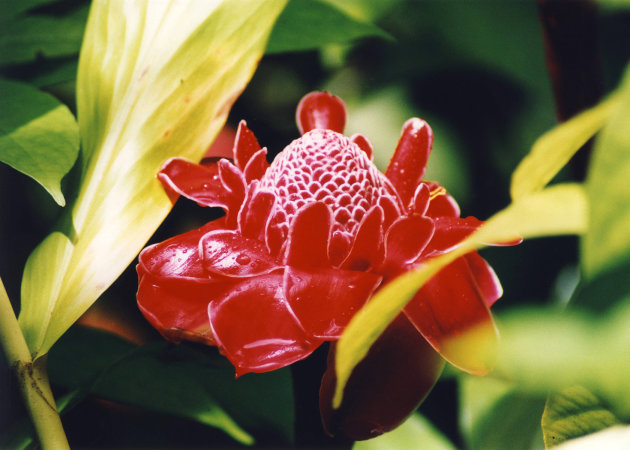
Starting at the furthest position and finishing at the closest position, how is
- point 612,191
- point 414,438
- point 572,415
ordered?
point 414,438 → point 572,415 → point 612,191

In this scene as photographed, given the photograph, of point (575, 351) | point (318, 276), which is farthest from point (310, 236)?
point (575, 351)

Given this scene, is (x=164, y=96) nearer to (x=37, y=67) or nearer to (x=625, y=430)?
(x=37, y=67)

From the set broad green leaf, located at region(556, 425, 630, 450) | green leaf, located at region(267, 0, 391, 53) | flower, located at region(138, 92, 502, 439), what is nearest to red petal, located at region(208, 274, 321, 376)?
flower, located at region(138, 92, 502, 439)

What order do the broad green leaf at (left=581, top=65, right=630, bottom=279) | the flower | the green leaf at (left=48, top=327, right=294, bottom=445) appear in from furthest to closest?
the green leaf at (left=48, top=327, right=294, bottom=445) < the flower < the broad green leaf at (left=581, top=65, right=630, bottom=279)

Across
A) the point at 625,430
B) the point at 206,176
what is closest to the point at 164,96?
the point at 206,176

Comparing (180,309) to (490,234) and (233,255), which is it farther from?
(490,234)

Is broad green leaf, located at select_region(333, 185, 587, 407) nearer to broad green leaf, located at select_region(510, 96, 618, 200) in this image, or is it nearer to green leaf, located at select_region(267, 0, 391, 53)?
broad green leaf, located at select_region(510, 96, 618, 200)

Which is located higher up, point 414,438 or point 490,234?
point 490,234

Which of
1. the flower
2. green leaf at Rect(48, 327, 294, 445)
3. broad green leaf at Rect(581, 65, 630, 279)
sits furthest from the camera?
green leaf at Rect(48, 327, 294, 445)
